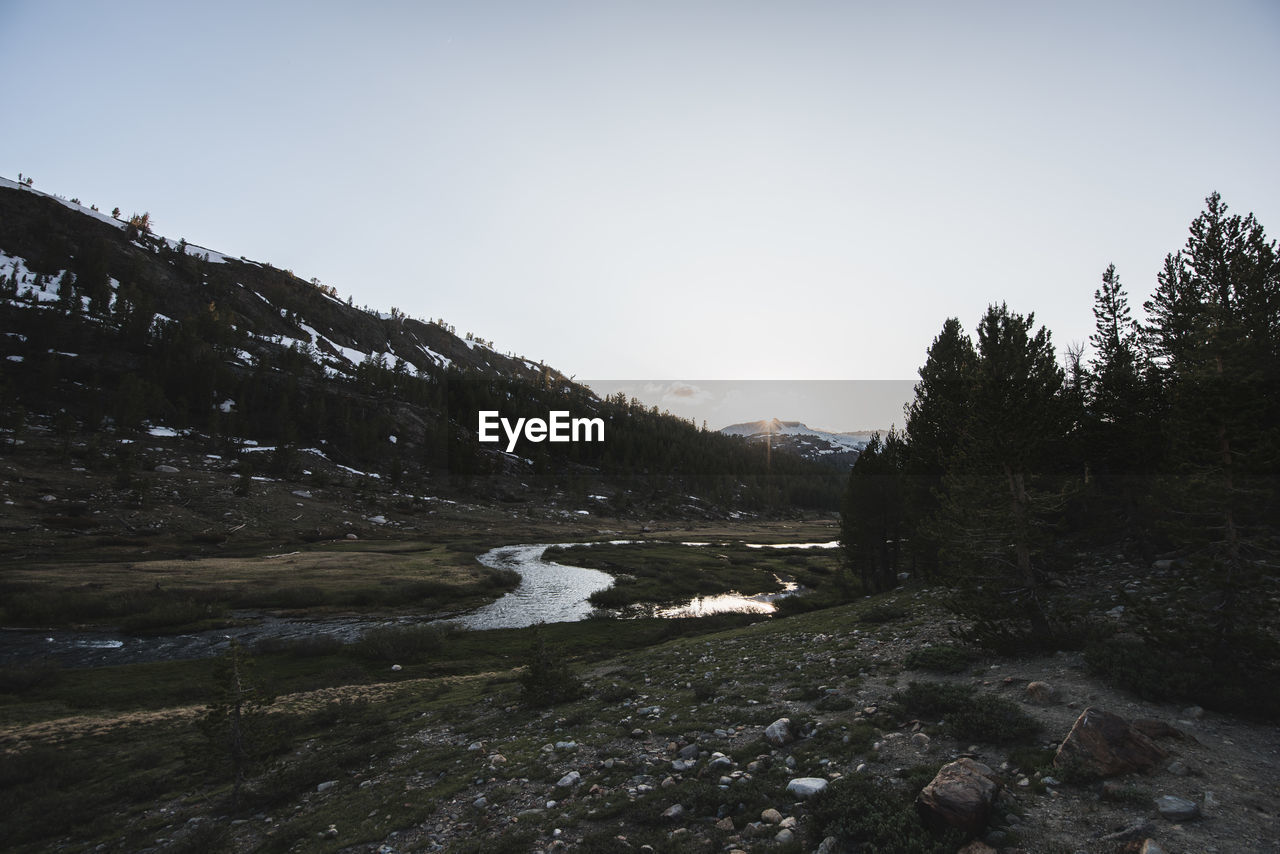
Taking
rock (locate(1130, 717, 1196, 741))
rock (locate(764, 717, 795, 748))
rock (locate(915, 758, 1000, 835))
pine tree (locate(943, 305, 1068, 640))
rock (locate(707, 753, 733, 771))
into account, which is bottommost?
rock (locate(707, 753, 733, 771))

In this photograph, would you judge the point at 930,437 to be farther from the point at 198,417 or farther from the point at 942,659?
the point at 198,417

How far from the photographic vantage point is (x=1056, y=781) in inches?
343

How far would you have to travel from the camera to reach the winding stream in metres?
31.8

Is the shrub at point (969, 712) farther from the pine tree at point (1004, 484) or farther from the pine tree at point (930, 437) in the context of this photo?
the pine tree at point (930, 437)

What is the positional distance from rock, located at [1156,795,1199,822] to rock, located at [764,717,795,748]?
667 cm

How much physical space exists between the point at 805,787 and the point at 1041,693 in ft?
24.8

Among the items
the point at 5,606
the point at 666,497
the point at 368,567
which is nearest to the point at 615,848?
the point at 5,606

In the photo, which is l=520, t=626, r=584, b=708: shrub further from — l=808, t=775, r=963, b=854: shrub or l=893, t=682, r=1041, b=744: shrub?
l=808, t=775, r=963, b=854: shrub

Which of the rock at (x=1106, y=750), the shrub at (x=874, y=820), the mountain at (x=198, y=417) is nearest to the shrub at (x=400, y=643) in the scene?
the shrub at (x=874, y=820)

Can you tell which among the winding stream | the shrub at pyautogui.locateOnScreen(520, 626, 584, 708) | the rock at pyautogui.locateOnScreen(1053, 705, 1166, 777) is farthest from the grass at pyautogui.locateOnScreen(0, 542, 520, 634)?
the rock at pyautogui.locateOnScreen(1053, 705, 1166, 777)

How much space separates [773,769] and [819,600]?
3858 centimetres

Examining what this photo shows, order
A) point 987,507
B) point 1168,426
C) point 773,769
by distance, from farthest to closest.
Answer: point 987,507, point 1168,426, point 773,769

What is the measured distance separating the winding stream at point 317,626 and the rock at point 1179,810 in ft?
129

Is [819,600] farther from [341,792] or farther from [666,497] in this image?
[666,497]
